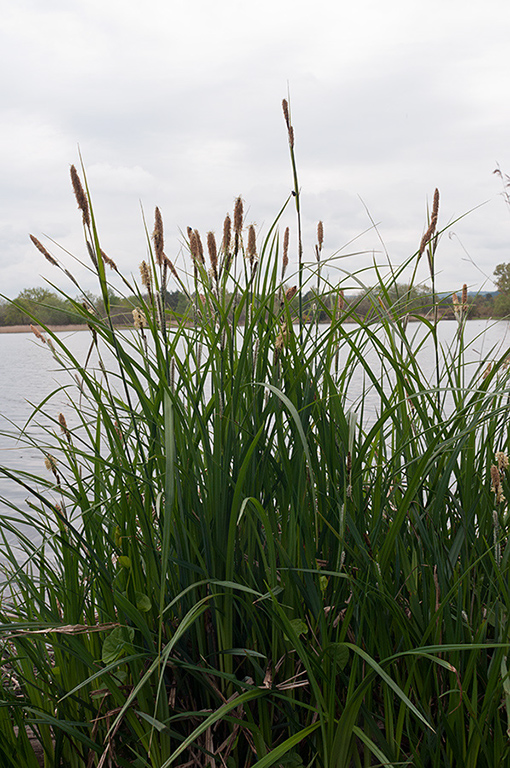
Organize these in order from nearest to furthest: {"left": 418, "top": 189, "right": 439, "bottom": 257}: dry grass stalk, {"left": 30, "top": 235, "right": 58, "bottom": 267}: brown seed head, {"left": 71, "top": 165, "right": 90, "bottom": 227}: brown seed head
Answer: {"left": 71, "top": 165, "right": 90, "bottom": 227}: brown seed head < {"left": 30, "top": 235, "right": 58, "bottom": 267}: brown seed head < {"left": 418, "top": 189, "right": 439, "bottom": 257}: dry grass stalk

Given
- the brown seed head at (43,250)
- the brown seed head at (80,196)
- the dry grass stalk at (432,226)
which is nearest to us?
the brown seed head at (80,196)

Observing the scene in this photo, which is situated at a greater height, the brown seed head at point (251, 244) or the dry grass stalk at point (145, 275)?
the brown seed head at point (251, 244)

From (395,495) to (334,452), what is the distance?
335 millimetres

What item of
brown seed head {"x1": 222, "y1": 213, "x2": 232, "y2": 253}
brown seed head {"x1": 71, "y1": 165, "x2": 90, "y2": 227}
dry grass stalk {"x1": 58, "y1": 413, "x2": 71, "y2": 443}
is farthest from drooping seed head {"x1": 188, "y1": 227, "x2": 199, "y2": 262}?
dry grass stalk {"x1": 58, "y1": 413, "x2": 71, "y2": 443}

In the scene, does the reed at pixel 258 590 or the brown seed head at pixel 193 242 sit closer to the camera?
the reed at pixel 258 590

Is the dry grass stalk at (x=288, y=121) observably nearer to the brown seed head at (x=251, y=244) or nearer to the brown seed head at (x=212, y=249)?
the brown seed head at (x=251, y=244)

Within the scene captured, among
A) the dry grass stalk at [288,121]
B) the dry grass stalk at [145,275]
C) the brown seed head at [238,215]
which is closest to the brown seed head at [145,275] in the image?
the dry grass stalk at [145,275]

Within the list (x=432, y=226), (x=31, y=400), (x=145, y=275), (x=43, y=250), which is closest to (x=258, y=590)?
(x=145, y=275)

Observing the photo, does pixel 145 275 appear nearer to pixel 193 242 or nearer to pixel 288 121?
pixel 193 242

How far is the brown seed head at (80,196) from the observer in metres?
1.06

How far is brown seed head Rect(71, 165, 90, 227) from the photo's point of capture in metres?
1.06

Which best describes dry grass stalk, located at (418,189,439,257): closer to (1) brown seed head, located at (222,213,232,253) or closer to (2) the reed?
(2) the reed

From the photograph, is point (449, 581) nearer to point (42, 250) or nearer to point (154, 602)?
point (154, 602)

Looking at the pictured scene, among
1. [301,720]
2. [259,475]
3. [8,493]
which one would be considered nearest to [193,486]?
[259,475]
